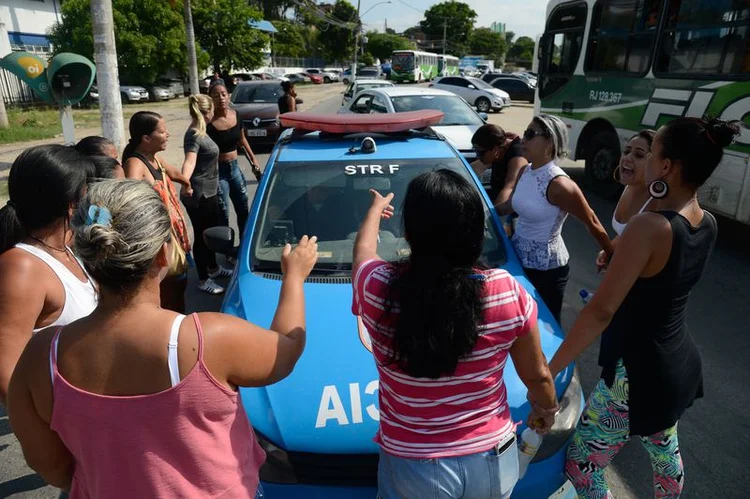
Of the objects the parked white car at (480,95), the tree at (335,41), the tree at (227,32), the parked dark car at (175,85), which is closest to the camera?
the parked white car at (480,95)

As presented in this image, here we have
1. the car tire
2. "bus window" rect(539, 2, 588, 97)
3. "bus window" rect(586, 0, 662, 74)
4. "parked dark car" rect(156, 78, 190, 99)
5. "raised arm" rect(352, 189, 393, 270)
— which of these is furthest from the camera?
"parked dark car" rect(156, 78, 190, 99)

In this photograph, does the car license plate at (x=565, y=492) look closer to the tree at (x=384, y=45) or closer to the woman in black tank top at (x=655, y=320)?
the woman in black tank top at (x=655, y=320)

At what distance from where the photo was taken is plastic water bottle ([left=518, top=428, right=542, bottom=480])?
5.56 feet

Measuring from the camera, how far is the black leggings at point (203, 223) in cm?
492

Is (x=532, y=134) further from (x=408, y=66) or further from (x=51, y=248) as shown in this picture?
(x=408, y=66)

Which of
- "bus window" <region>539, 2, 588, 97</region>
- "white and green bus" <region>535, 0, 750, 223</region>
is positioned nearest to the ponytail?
"white and green bus" <region>535, 0, 750, 223</region>

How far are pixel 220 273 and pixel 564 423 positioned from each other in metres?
3.98

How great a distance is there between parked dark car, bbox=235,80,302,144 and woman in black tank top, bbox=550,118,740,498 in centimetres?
1005

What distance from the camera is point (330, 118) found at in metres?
3.61

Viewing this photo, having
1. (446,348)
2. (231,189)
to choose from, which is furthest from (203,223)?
(446,348)

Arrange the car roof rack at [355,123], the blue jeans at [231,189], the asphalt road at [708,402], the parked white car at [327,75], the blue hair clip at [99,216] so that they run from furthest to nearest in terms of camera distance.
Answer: the parked white car at [327,75] → the blue jeans at [231,189] → the car roof rack at [355,123] → the asphalt road at [708,402] → the blue hair clip at [99,216]

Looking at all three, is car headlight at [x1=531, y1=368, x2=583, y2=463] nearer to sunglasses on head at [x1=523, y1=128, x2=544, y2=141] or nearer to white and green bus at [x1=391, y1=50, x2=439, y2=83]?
sunglasses on head at [x1=523, y1=128, x2=544, y2=141]

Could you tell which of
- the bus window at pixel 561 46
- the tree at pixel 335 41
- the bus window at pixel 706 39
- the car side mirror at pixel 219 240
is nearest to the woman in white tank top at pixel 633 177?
the car side mirror at pixel 219 240

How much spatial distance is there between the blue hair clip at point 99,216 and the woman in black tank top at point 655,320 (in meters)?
1.54
